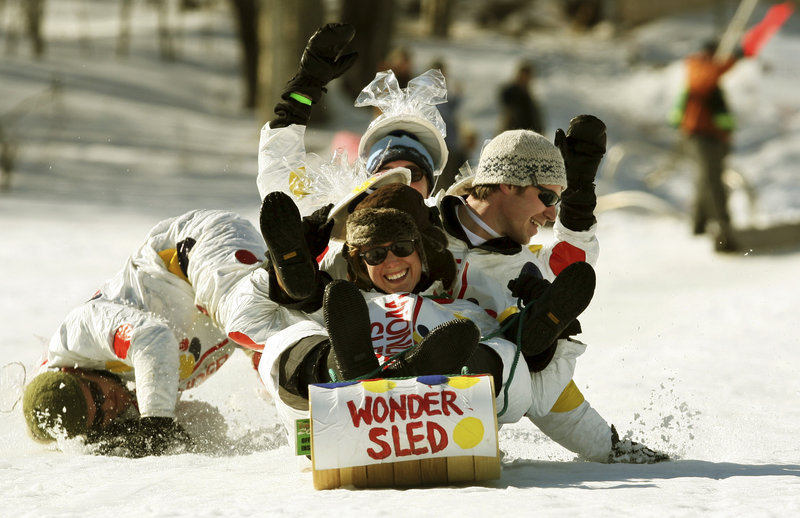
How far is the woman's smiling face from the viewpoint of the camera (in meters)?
3.54

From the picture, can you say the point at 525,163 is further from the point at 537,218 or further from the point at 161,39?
the point at 161,39

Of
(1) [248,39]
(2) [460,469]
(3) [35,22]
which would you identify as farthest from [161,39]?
(2) [460,469]

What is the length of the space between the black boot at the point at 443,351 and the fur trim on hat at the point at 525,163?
2.44 ft

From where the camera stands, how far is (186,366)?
454 centimetres

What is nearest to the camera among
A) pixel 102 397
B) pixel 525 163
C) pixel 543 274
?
pixel 525 163

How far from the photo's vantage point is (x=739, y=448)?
161 inches

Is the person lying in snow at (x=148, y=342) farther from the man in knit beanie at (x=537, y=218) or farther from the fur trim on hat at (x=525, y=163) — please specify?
the fur trim on hat at (x=525, y=163)

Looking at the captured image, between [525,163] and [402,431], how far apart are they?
3.60 feet

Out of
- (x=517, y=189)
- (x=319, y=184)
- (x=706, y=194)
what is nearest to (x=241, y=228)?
(x=319, y=184)

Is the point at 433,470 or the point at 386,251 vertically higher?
the point at 386,251

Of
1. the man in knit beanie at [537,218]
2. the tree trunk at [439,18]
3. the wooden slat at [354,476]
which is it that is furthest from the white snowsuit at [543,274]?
the tree trunk at [439,18]

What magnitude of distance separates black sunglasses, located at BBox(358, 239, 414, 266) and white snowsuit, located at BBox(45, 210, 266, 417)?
86 cm

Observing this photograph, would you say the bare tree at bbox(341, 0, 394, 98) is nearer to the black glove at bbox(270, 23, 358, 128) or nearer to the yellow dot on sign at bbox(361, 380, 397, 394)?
the black glove at bbox(270, 23, 358, 128)

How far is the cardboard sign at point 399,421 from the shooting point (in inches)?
124
